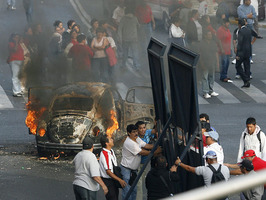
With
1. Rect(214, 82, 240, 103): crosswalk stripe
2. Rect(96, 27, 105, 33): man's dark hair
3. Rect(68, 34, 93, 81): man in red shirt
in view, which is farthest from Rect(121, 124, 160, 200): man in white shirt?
Rect(214, 82, 240, 103): crosswalk stripe

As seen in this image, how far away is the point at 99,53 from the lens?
54.9 ft

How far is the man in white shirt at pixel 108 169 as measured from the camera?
7852 millimetres

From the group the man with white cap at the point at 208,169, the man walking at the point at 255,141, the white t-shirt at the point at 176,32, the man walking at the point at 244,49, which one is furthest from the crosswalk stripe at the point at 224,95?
Result: the man with white cap at the point at 208,169

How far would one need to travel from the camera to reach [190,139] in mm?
6688

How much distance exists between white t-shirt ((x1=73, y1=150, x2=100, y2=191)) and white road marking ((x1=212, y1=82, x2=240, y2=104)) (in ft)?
31.6

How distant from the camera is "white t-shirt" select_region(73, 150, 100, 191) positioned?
7.65 metres

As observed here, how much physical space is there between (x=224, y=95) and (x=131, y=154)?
9.65 m

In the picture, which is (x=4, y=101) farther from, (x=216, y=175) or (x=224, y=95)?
(x=216, y=175)

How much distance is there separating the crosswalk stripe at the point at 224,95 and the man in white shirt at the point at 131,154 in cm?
890

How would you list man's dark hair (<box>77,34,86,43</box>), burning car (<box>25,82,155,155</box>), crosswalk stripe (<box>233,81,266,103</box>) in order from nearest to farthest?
burning car (<box>25,82,155,155</box>), man's dark hair (<box>77,34,86,43</box>), crosswalk stripe (<box>233,81,266,103</box>)

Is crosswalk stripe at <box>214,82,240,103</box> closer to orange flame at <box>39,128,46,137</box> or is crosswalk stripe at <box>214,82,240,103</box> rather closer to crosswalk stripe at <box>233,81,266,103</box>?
crosswalk stripe at <box>233,81,266,103</box>

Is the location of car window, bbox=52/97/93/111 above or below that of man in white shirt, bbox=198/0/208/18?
above

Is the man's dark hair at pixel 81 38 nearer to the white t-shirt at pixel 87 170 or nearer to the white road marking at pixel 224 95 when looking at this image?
the white road marking at pixel 224 95

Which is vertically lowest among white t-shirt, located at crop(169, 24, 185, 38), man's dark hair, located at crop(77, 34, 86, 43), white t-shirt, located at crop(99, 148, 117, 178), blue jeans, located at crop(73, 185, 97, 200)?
white t-shirt, located at crop(169, 24, 185, 38)
